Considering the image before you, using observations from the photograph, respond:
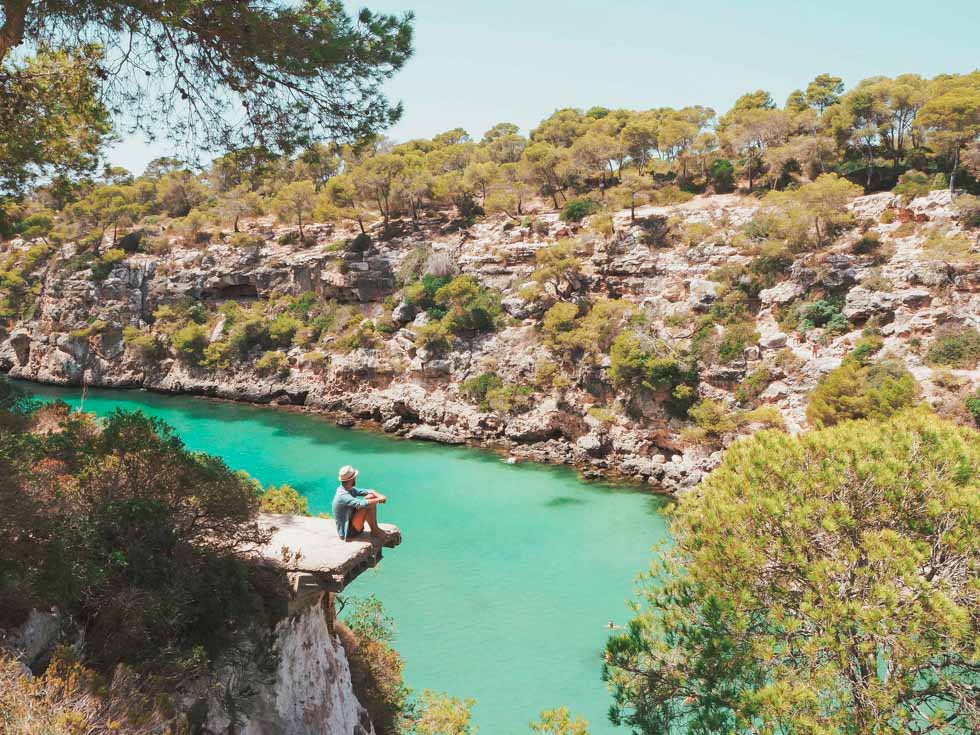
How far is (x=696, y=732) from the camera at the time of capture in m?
5.30

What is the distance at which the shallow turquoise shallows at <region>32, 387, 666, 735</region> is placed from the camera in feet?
32.3

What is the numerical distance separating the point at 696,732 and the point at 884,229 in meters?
22.7

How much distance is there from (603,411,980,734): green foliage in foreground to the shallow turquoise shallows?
3842 mm

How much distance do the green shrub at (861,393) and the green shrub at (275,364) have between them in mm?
24101

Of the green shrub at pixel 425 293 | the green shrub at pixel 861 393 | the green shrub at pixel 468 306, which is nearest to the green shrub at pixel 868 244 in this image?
the green shrub at pixel 861 393

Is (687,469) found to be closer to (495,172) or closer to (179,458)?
(179,458)

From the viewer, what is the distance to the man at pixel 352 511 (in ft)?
19.1

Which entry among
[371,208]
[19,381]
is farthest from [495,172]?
[19,381]

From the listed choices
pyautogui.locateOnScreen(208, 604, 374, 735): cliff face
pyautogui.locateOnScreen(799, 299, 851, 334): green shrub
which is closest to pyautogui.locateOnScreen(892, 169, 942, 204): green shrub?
pyautogui.locateOnScreen(799, 299, 851, 334): green shrub

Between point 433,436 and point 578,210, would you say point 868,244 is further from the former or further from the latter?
point 433,436

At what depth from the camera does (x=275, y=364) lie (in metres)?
29.9

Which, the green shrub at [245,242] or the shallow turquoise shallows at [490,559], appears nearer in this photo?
the shallow turquoise shallows at [490,559]

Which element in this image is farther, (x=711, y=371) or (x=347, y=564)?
(x=711, y=371)

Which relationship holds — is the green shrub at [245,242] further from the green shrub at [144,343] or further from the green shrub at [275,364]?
the green shrub at [275,364]
